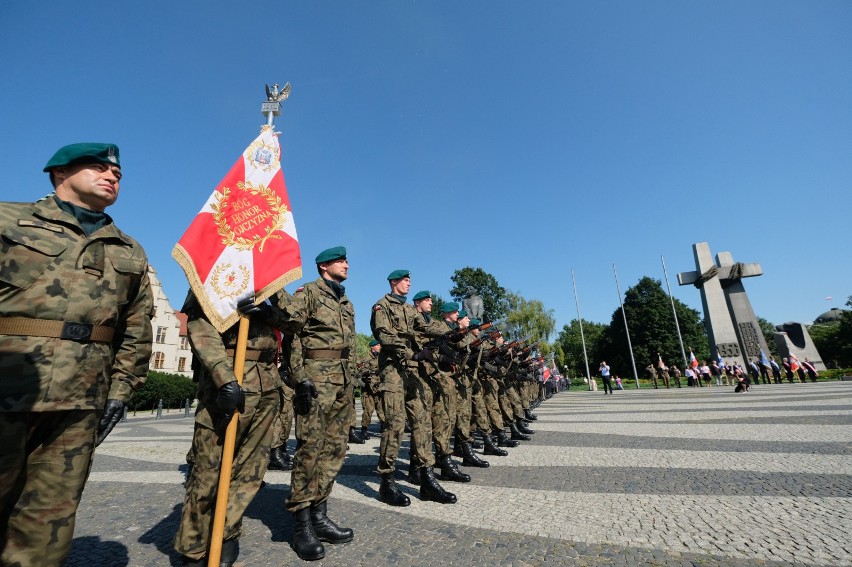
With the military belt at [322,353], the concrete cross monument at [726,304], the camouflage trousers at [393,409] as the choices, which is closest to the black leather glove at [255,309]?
the military belt at [322,353]

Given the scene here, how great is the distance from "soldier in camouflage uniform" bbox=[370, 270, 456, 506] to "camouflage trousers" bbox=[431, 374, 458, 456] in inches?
12.1

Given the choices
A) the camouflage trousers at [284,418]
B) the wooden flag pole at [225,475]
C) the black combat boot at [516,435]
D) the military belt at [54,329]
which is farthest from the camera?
the black combat boot at [516,435]

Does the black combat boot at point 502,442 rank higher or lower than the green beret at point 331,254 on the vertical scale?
lower

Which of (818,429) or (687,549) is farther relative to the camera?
(818,429)

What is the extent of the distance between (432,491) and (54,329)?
340cm

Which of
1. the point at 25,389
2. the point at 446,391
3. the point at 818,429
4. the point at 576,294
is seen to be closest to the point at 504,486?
the point at 446,391

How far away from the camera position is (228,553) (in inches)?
100.0

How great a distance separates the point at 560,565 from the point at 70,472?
2.63 m

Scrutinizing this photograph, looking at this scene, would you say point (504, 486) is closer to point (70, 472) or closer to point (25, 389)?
point (70, 472)

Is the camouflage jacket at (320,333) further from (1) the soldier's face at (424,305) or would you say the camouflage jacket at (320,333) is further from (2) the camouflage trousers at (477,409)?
(2) the camouflage trousers at (477,409)

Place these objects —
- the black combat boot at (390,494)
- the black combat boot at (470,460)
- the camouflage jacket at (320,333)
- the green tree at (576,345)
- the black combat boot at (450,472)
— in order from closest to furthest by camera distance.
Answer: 1. the camouflage jacket at (320,333)
2. the black combat boot at (390,494)
3. the black combat boot at (450,472)
4. the black combat boot at (470,460)
5. the green tree at (576,345)

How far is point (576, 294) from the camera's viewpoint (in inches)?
1640

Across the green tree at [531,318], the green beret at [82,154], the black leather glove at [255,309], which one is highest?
the green tree at [531,318]

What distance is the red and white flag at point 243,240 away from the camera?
2.82 metres
